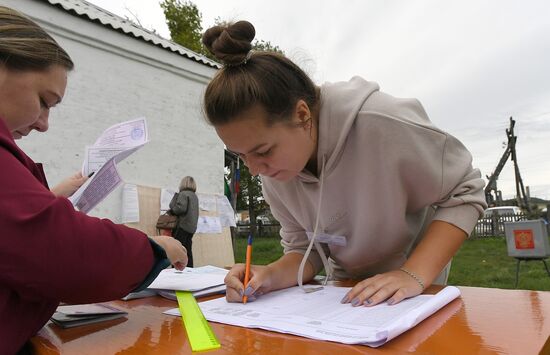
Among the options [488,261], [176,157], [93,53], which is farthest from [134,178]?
[488,261]

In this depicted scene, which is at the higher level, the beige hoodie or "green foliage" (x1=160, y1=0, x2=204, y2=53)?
"green foliage" (x1=160, y1=0, x2=204, y2=53)

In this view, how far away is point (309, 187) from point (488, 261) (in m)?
6.07

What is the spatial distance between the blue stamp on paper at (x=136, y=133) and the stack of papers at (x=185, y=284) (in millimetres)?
427

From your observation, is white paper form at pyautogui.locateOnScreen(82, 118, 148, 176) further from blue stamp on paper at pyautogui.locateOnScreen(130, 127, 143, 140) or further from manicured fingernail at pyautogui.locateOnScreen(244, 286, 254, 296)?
manicured fingernail at pyautogui.locateOnScreen(244, 286, 254, 296)

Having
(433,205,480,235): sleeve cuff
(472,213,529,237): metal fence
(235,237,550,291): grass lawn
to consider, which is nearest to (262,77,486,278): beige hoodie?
(433,205,480,235): sleeve cuff

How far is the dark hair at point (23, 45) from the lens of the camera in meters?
0.81

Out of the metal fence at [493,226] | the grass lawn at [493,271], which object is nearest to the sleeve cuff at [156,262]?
the grass lawn at [493,271]

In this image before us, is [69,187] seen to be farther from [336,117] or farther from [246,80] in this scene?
[336,117]

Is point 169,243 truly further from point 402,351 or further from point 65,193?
point 65,193

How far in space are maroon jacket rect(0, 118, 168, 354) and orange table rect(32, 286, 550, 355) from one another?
0.08 meters

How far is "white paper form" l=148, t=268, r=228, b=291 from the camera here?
1144 millimetres

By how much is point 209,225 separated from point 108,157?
4922 millimetres

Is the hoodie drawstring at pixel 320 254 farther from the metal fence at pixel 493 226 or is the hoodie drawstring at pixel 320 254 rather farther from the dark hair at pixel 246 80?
the metal fence at pixel 493 226

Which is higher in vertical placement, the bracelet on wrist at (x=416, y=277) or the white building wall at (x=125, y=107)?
the white building wall at (x=125, y=107)
